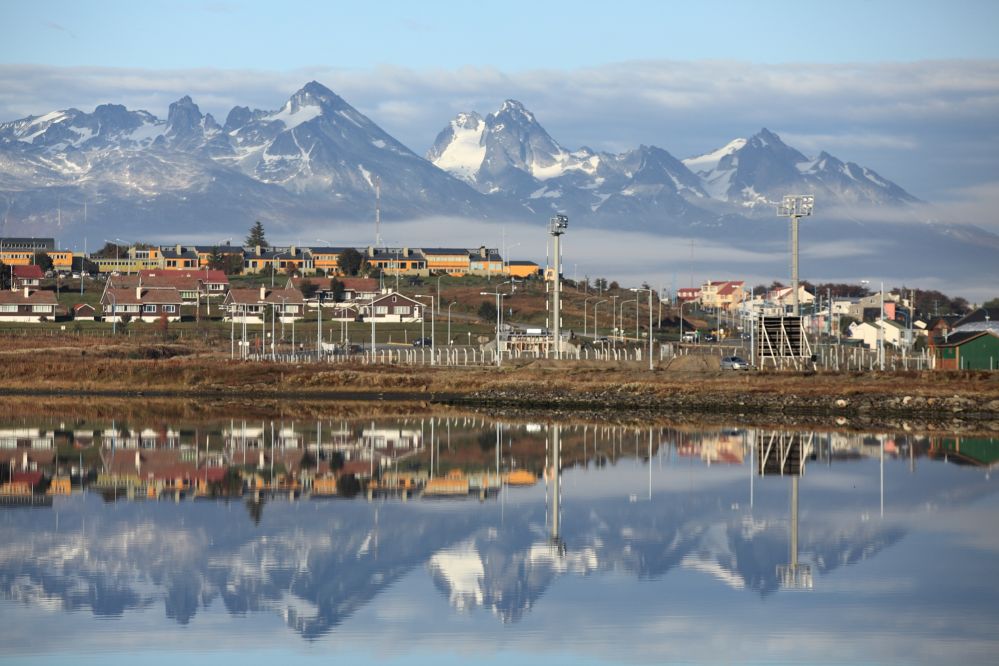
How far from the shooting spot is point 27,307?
14738 cm

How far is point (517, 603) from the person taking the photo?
2705cm

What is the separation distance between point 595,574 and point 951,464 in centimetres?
2310

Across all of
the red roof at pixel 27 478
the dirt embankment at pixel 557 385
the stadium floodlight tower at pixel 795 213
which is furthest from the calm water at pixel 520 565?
the stadium floodlight tower at pixel 795 213

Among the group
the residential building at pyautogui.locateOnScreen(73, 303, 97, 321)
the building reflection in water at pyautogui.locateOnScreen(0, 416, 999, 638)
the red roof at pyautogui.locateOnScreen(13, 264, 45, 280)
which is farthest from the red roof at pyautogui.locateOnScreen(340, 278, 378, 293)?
the building reflection in water at pyautogui.locateOnScreen(0, 416, 999, 638)

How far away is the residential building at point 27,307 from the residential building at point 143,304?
5598 mm

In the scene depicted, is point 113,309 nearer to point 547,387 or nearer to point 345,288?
point 345,288

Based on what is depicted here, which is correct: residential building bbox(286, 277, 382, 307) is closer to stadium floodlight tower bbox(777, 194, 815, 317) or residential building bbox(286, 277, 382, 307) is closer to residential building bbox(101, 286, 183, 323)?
residential building bbox(101, 286, 183, 323)

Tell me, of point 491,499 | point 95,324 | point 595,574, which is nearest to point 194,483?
point 491,499

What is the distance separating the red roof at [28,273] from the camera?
601 ft

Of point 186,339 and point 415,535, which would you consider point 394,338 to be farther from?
point 415,535

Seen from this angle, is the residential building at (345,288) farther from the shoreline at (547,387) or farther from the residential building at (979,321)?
the shoreline at (547,387)

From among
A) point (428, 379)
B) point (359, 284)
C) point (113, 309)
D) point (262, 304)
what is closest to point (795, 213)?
point (428, 379)

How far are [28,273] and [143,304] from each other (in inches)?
1615

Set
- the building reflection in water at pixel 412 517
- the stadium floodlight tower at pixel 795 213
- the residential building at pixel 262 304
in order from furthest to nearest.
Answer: the residential building at pixel 262 304
the stadium floodlight tower at pixel 795 213
the building reflection in water at pixel 412 517
